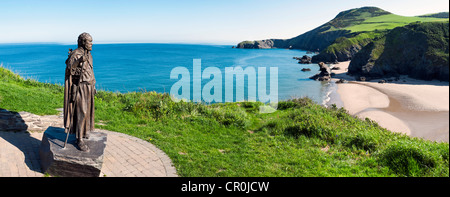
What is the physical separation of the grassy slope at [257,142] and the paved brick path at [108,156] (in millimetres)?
475

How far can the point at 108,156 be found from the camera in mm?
7465

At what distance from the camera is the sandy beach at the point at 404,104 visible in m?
20.9

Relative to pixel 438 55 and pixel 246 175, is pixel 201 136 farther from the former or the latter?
pixel 438 55

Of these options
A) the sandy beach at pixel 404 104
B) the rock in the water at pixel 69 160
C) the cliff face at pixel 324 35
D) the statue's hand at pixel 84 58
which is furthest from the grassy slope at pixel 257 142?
the cliff face at pixel 324 35

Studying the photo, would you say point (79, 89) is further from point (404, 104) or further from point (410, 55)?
point (410, 55)

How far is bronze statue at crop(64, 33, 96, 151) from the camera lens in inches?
228

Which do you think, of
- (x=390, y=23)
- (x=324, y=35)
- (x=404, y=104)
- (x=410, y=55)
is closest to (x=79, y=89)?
(x=404, y=104)

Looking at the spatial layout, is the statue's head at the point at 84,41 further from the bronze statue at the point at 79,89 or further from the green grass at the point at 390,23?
the green grass at the point at 390,23

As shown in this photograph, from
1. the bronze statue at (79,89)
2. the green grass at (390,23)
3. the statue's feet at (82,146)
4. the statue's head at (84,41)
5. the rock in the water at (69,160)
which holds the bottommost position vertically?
the rock in the water at (69,160)

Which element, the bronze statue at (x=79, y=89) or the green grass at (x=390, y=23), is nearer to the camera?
the bronze statue at (x=79, y=89)

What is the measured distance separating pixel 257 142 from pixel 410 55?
162 feet

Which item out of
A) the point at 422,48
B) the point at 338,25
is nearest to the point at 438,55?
the point at 422,48

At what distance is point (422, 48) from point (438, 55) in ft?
13.7

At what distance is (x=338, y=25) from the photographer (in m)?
154
